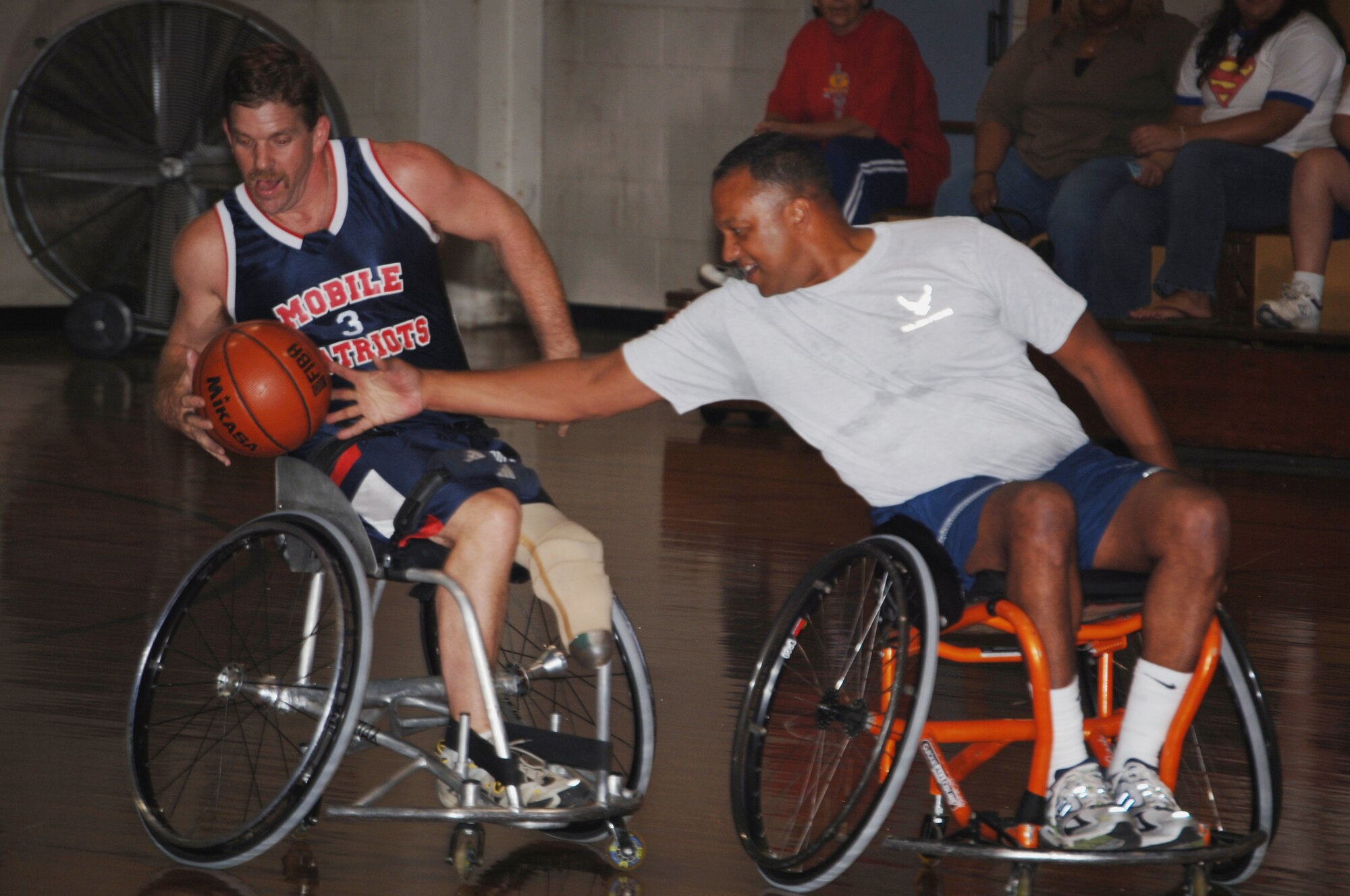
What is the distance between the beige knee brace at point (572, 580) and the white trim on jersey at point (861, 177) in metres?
3.31

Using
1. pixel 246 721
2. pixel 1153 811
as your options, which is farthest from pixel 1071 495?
pixel 246 721

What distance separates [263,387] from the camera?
76.3 inches

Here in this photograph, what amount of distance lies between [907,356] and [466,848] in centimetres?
82

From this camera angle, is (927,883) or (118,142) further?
(118,142)

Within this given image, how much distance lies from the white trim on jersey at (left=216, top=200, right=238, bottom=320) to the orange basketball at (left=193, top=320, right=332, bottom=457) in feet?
0.65

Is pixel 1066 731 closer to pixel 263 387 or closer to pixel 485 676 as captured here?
pixel 485 676

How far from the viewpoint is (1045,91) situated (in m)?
4.99

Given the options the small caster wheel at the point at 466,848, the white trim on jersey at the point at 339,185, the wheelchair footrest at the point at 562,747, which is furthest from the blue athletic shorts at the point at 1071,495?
the white trim on jersey at the point at 339,185

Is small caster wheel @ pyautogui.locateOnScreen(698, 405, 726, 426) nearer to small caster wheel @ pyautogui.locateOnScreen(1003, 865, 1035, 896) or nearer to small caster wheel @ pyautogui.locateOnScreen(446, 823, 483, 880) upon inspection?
small caster wheel @ pyautogui.locateOnScreen(446, 823, 483, 880)

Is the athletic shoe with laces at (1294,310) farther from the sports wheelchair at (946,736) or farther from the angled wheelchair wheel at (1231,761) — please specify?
the sports wheelchair at (946,736)

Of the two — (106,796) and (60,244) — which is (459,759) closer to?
(106,796)

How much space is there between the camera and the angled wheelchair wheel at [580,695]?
1979 millimetres

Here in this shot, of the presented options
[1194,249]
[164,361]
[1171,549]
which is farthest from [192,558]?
[1194,249]

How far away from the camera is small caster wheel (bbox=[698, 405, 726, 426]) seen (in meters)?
5.64
